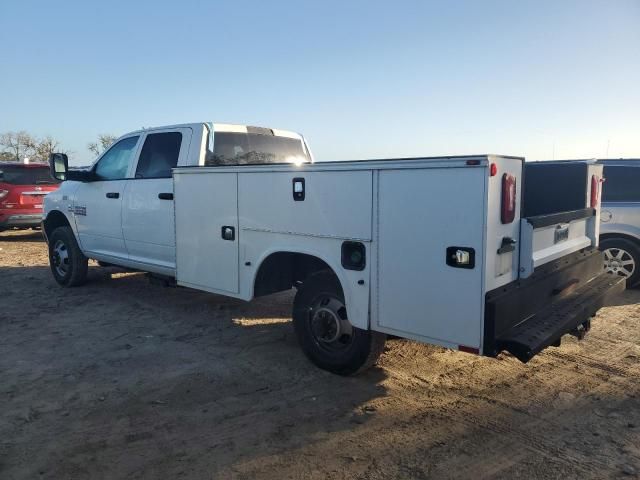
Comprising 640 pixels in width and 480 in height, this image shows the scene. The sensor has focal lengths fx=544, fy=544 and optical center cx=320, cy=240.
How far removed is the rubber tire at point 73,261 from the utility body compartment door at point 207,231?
278cm

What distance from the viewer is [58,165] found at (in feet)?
23.8

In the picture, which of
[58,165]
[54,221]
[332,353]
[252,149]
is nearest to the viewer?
[332,353]

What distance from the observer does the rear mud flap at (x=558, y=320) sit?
3448mm

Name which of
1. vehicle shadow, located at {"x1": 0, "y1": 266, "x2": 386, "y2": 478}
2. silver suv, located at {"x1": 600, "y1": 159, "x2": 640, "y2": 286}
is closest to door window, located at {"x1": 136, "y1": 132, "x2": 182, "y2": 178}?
vehicle shadow, located at {"x1": 0, "y1": 266, "x2": 386, "y2": 478}

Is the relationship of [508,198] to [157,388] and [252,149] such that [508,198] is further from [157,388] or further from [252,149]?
[252,149]

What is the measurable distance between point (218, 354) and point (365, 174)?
7.65 feet

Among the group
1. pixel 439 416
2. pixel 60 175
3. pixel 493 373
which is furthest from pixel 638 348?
pixel 60 175

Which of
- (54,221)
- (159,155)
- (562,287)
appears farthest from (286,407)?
(54,221)

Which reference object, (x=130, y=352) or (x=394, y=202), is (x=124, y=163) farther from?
(x=394, y=202)

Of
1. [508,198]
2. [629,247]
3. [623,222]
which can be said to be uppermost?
[508,198]

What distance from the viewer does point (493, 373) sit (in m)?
Result: 4.56

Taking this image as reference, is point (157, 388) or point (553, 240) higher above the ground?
point (553, 240)

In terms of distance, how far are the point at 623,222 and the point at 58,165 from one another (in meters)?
7.84

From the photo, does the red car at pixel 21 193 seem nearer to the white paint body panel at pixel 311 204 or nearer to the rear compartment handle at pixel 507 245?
the white paint body panel at pixel 311 204
